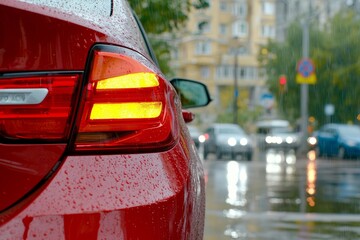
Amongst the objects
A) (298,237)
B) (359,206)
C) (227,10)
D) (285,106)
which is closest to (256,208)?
(359,206)

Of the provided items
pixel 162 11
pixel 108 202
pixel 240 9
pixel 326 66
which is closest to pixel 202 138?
pixel 326 66

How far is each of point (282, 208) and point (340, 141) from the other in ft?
69.2

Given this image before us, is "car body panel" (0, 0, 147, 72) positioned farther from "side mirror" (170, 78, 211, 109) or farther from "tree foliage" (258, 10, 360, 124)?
"tree foliage" (258, 10, 360, 124)

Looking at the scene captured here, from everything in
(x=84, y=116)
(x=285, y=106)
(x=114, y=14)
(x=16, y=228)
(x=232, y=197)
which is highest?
(x=114, y=14)

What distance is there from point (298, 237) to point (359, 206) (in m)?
3.45

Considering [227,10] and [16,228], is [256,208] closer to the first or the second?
[16,228]

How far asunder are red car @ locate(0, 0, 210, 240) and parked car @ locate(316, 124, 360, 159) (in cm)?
2833

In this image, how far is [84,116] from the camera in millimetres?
2154

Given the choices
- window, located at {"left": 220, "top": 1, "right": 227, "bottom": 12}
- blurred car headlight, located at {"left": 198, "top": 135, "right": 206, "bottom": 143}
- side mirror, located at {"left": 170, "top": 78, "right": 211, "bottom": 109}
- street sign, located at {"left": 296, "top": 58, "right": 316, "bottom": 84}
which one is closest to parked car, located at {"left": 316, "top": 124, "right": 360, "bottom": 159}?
street sign, located at {"left": 296, "top": 58, "right": 316, "bottom": 84}

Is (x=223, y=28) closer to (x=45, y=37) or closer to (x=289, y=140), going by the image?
(x=289, y=140)

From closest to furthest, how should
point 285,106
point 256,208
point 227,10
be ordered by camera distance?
point 256,208 < point 285,106 < point 227,10

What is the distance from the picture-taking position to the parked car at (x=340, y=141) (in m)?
30.1

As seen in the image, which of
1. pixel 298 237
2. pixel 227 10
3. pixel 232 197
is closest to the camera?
pixel 298 237

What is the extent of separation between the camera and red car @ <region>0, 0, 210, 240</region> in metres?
2.04
